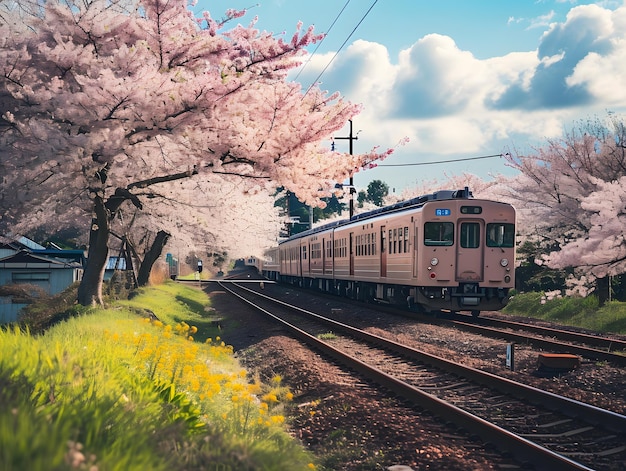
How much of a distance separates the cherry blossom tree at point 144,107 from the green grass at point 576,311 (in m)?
8.77

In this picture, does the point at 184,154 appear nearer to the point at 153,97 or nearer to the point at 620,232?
the point at 153,97

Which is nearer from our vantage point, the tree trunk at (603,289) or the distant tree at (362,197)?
the tree trunk at (603,289)

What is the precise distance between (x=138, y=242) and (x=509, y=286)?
23347 mm

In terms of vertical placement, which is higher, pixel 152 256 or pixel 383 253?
pixel 383 253

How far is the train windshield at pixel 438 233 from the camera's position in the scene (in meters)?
20.6

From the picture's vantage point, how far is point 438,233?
2072 cm

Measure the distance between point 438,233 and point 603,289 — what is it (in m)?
6.41

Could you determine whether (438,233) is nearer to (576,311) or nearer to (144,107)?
(576,311)

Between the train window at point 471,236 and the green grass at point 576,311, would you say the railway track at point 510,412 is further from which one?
the green grass at point 576,311

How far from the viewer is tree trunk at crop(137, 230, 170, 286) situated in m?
32.5

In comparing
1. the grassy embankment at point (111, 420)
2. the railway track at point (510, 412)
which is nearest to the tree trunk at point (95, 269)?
the railway track at point (510, 412)

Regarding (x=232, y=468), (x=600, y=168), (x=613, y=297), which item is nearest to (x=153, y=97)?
(x=232, y=468)

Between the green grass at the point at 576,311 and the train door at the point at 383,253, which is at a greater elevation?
the train door at the point at 383,253

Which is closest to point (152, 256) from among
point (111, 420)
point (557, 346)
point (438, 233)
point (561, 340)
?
point (438, 233)
